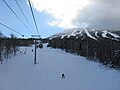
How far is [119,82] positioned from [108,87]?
13.5 feet

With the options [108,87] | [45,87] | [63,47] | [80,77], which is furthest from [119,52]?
[63,47]

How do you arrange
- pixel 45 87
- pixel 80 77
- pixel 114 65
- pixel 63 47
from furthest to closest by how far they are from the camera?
pixel 63 47 < pixel 114 65 < pixel 80 77 < pixel 45 87

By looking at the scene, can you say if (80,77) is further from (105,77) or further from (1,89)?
(1,89)

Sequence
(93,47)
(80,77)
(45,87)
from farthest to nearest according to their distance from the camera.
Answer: (93,47), (80,77), (45,87)

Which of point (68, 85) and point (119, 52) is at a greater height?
point (119, 52)

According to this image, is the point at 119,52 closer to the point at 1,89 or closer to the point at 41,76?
the point at 41,76

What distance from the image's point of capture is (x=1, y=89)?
78.6ft

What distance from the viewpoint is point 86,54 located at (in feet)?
244

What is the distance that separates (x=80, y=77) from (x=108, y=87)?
6462mm

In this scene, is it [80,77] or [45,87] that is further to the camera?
[80,77]

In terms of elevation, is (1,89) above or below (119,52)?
below

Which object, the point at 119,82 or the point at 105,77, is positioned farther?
the point at 105,77

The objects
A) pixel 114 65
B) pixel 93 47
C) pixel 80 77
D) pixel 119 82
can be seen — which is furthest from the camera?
pixel 93 47

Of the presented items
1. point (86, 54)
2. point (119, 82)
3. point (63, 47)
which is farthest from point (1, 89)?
point (63, 47)
